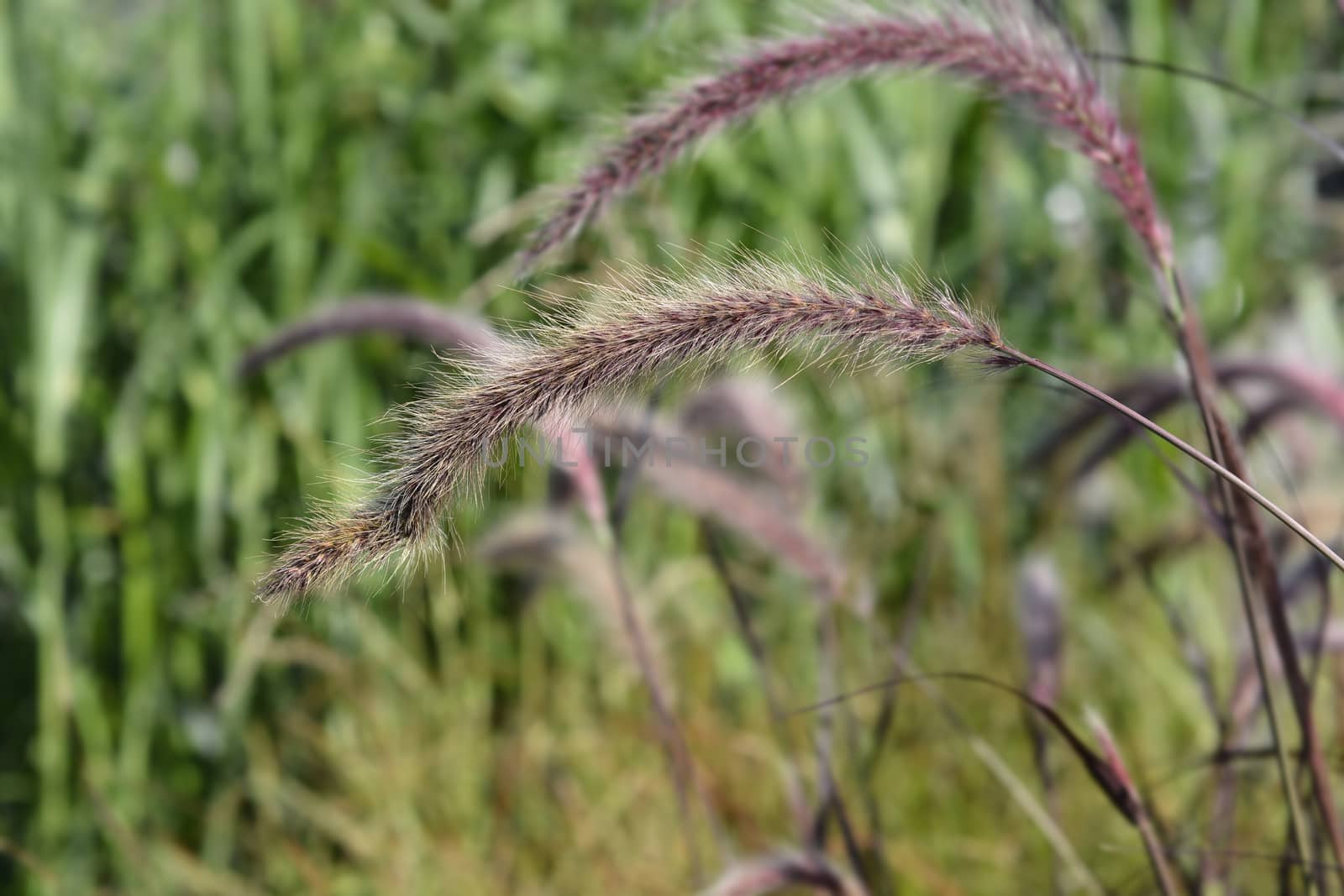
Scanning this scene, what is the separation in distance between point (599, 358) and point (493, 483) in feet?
5.34

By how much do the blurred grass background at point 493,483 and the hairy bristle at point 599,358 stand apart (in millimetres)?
1205

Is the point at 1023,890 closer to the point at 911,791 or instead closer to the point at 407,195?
the point at 911,791

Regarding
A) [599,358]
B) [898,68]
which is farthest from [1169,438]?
[898,68]

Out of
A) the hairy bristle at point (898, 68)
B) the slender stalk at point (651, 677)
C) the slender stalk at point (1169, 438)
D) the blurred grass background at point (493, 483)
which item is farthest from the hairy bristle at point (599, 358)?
the blurred grass background at point (493, 483)

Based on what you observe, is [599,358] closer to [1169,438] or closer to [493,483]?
[1169,438]

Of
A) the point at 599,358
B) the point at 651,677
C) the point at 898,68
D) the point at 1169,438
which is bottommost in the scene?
the point at 651,677

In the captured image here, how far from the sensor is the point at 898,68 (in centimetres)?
103

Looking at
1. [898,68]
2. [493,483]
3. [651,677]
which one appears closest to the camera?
[898,68]

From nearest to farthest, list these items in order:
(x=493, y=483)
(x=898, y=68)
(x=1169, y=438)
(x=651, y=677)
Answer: (x=1169, y=438), (x=898, y=68), (x=651, y=677), (x=493, y=483)

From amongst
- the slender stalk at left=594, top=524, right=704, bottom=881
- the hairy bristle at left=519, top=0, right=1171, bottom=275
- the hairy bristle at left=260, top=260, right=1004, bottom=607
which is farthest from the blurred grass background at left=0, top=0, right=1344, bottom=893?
the hairy bristle at left=260, top=260, right=1004, bottom=607

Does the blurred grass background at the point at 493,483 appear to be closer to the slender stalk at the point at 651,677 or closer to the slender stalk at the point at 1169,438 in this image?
the slender stalk at the point at 651,677

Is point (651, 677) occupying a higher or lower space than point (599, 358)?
lower

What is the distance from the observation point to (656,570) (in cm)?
289

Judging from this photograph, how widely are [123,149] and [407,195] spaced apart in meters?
0.67
